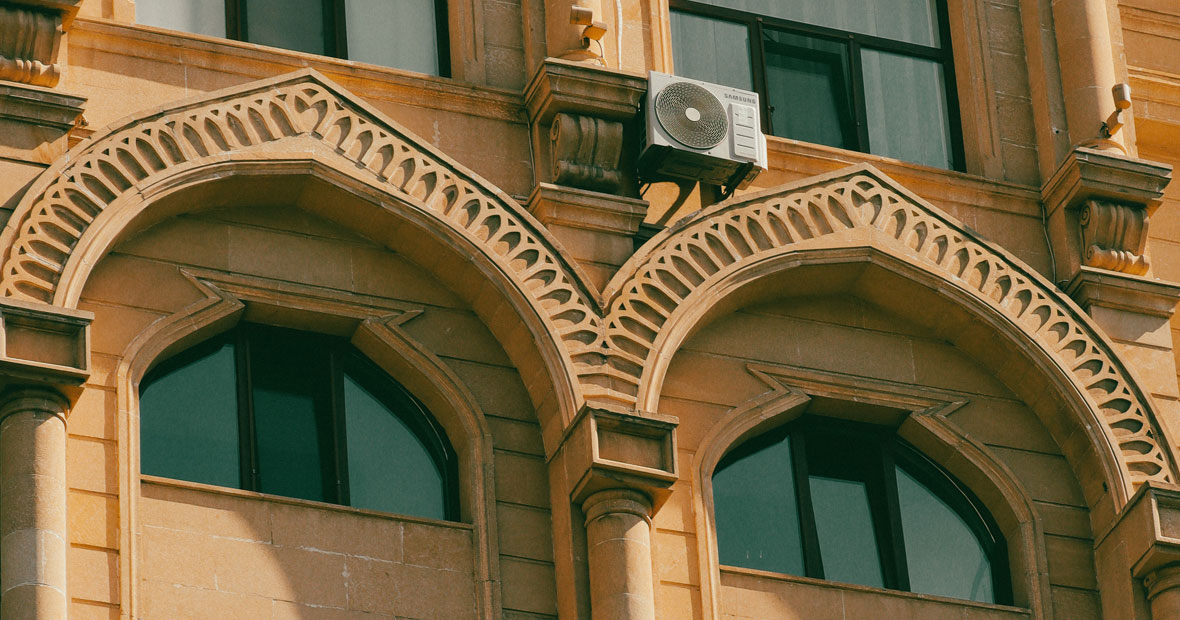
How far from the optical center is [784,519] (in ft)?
72.9

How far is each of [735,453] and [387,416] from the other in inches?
A: 111

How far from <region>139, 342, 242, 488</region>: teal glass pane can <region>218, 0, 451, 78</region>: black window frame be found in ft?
9.77

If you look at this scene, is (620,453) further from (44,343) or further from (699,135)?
(44,343)

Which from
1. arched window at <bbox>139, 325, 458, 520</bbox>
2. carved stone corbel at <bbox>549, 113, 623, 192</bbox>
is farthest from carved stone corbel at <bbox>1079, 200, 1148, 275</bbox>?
arched window at <bbox>139, 325, 458, 520</bbox>

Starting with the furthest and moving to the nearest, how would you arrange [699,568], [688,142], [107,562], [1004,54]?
[1004,54] → [688,142] → [699,568] → [107,562]

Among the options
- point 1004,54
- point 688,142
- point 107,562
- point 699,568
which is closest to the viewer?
point 107,562

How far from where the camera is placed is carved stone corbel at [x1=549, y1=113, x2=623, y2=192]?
22.5 meters

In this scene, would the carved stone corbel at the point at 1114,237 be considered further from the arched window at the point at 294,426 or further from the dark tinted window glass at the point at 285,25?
the dark tinted window glass at the point at 285,25

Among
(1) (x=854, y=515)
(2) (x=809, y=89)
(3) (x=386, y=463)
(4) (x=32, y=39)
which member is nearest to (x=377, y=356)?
(3) (x=386, y=463)

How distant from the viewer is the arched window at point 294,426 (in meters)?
20.6

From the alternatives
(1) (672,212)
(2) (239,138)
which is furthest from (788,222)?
(2) (239,138)

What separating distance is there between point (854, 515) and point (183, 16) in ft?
21.8

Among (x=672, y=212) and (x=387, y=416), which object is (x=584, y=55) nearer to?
(x=672, y=212)

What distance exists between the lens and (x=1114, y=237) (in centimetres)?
2395
